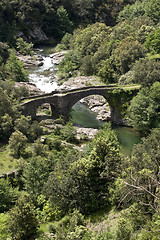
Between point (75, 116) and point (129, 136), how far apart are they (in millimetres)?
13611

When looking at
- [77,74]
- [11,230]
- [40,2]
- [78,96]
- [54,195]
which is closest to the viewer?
[11,230]

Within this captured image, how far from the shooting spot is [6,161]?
35375mm

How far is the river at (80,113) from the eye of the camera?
150ft

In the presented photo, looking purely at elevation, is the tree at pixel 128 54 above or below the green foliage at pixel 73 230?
above

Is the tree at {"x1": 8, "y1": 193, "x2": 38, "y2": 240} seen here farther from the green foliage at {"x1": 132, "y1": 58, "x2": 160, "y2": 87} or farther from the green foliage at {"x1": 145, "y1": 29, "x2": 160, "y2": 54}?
the green foliage at {"x1": 145, "y1": 29, "x2": 160, "y2": 54}

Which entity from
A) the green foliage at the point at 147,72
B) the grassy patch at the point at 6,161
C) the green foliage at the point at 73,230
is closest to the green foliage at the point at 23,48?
the green foliage at the point at 147,72

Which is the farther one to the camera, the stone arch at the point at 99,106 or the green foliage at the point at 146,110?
the stone arch at the point at 99,106

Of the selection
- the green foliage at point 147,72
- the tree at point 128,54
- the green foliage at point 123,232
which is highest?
the tree at point 128,54

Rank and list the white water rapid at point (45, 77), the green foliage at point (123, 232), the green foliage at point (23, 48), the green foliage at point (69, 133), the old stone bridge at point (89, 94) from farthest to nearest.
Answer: the green foliage at point (23, 48) < the white water rapid at point (45, 77) < the old stone bridge at point (89, 94) < the green foliage at point (69, 133) < the green foliage at point (123, 232)

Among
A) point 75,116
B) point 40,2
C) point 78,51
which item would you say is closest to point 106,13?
point 40,2

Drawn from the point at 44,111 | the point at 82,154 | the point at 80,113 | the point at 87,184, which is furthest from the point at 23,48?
the point at 87,184

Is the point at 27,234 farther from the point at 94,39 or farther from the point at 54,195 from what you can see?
the point at 94,39

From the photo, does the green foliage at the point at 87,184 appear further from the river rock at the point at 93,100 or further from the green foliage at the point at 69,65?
the green foliage at the point at 69,65

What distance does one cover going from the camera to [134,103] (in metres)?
47.0
